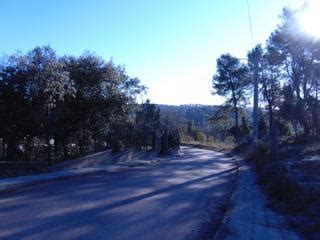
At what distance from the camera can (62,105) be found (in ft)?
72.9

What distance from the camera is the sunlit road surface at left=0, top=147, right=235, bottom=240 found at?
762cm

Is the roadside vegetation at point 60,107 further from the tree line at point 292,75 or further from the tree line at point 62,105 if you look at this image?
the tree line at point 292,75

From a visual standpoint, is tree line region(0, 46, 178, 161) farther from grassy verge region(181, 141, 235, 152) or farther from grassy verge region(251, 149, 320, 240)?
grassy verge region(181, 141, 235, 152)

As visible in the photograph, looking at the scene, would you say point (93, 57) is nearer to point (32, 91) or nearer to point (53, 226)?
point (32, 91)

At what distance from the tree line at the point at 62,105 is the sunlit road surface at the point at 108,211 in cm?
545

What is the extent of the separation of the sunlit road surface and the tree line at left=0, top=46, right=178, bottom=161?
5448 millimetres

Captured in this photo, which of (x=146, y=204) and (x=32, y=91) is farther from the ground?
(x=32, y=91)

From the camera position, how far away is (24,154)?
819 inches

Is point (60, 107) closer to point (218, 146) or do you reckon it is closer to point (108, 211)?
point (108, 211)

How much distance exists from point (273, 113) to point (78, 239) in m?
50.0

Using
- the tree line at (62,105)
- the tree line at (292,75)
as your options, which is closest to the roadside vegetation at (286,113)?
the tree line at (292,75)

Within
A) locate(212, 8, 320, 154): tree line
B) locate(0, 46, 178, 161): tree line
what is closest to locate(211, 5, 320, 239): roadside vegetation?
locate(212, 8, 320, 154): tree line

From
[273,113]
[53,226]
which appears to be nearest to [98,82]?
[53,226]

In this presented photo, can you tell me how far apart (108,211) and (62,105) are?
44.2 feet
